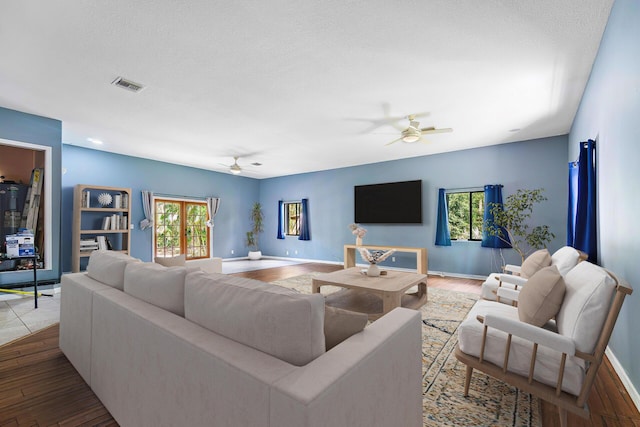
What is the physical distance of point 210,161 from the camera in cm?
720

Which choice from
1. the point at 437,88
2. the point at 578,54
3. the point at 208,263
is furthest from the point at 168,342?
the point at 578,54

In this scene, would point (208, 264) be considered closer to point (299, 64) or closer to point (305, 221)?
point (299, 64)

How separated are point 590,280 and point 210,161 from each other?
726cm

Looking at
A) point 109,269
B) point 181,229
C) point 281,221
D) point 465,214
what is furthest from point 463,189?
point 181,229

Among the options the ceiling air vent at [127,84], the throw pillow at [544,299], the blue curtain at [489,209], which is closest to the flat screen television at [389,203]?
the blue curtain at [489,209]

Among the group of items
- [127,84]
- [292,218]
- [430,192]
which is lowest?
[292,218]

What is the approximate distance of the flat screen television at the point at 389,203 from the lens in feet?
21.9

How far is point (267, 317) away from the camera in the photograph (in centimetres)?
102

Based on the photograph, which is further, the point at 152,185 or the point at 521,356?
the point at 152,185

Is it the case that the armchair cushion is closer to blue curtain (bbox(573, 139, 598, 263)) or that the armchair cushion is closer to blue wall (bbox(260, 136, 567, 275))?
blue curtain (bbox(573, 139, 598, 263))

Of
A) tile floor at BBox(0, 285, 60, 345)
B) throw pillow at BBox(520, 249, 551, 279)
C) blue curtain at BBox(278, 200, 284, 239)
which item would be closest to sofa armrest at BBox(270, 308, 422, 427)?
throw pillow at BBox(520, 249, 551, 279)

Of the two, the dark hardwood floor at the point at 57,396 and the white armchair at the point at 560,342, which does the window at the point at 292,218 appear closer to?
the dark hardwood floor at the point at 57,396

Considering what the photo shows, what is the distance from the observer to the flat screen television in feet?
21.9

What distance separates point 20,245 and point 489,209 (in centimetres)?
753
